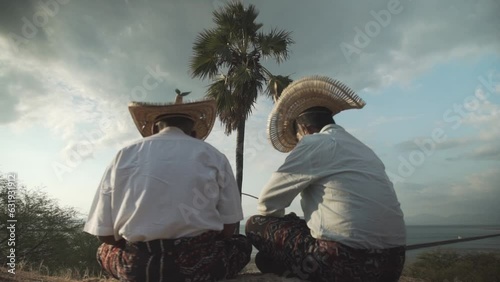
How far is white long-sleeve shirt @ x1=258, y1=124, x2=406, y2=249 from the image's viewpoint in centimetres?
213

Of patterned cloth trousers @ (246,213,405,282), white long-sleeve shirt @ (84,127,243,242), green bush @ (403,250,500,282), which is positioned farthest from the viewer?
green bush @ (403,250,500,282)

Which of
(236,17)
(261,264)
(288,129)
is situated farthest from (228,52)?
(261,264)

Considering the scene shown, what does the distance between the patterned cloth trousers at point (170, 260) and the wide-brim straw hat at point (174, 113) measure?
0.95 metres

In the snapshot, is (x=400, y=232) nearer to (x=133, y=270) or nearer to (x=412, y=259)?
(x=133, y=270)

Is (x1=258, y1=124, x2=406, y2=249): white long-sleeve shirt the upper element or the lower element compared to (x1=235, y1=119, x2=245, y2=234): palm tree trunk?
lower

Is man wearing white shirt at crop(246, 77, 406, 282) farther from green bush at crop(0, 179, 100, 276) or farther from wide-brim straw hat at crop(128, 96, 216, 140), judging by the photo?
green bush at crop(0, 179, 100, 276)

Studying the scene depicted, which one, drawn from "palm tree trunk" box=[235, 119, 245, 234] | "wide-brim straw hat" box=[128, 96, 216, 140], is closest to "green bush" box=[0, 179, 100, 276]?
"palm tree trunk" box=[235, 119, 245, 234]

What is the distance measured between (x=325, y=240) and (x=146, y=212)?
114cm

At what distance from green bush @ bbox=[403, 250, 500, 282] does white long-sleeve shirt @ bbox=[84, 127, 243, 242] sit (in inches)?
264

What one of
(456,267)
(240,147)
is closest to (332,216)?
(456,267)

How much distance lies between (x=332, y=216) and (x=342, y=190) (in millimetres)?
181

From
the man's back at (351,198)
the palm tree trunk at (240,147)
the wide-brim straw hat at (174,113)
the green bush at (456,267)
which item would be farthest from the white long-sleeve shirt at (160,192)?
the palm tree trunk at (240,147)

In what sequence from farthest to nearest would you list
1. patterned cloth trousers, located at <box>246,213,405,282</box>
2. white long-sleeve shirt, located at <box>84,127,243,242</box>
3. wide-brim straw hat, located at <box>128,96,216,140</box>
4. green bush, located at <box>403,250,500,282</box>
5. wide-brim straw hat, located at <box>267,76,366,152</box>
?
green bush, located at <box>403,250,500,282</box> → wide-brim straw hat, located at <box>267,76,366,152</box> → wide-brim straw hat, located at <box>128,96,216,140</box> → patterned cloth trousers, located at <box>246,213,405,282</box> → white long-sleeve shirt, located at <box>84,127,243,242</box>

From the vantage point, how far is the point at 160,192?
200 centimetres
